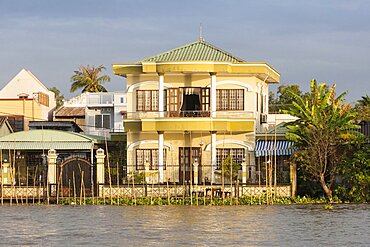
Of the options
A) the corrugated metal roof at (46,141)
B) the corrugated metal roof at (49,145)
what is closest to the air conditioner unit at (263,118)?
the corrugated metal roof at (46,141)

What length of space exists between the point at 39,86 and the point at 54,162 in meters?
25.3

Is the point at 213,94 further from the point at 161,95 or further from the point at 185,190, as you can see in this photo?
the point at 185,190

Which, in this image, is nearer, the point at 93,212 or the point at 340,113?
the point at 93,212

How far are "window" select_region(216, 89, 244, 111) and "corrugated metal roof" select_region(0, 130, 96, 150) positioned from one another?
6.70m

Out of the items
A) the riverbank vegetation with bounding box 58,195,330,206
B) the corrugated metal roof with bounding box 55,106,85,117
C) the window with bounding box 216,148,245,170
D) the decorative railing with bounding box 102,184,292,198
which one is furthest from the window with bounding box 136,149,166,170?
the corrugated metal roof with bounding box 55,106,85,117

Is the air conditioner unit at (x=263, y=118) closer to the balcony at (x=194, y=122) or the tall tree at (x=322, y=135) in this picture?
the balcony at (x=194, y=122)

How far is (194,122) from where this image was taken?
44.3 metres

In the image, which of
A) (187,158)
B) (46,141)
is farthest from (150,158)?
(46,141)

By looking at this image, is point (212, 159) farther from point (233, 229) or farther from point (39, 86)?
point (39, 86)

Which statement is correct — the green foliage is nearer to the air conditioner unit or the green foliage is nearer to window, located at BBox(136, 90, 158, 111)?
the air conditioner unit

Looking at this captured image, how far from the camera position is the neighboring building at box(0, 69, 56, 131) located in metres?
59.6

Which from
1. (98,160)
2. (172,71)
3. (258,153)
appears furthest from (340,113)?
(98,160)

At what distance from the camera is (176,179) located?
45562 millimetres

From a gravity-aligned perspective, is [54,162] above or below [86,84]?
below
